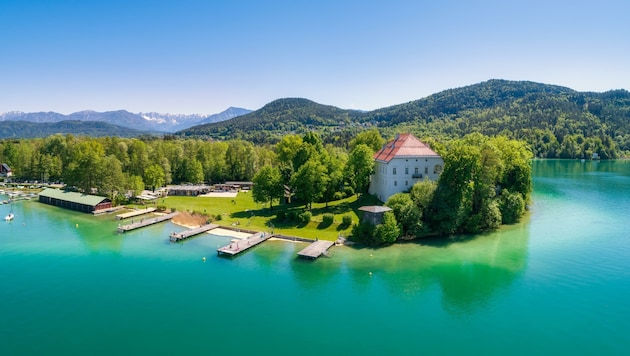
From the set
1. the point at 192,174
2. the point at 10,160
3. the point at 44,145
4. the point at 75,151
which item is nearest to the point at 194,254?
the point at 192,174

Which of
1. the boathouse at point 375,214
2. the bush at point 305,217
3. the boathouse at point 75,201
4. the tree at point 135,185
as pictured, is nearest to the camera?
the boathouse at point 375,214

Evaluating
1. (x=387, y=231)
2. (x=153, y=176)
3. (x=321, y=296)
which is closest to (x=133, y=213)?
(x=153, y=176)

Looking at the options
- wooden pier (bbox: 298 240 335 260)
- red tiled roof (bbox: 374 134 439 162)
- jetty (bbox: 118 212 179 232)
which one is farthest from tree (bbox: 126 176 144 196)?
red tiled roof (bbox: 374 134 439 162)

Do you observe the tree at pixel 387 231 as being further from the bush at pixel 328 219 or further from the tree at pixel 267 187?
the tree at pixel 267 187

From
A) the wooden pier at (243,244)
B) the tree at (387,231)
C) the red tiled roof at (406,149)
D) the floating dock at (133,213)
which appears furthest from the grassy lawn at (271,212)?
the red tiled roof at (406,149)

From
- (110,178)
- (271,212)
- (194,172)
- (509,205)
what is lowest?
(271,212)

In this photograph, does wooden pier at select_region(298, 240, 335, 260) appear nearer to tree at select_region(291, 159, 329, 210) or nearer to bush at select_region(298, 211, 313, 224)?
bush at select_region(298, 211, 313, 224)

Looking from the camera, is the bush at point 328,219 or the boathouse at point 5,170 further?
the boathouse at point 5,170

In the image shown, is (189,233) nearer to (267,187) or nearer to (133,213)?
(267,187)
